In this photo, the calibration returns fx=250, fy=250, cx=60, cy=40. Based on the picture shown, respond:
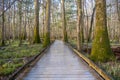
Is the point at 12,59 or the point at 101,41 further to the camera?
the point at 12,59

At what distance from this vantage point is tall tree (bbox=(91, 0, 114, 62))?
11539mm

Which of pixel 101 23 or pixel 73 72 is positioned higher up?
pixel 101 23

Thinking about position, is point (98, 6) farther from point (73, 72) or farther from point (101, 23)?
point (73, 72)

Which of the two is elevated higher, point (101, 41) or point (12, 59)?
point (101, 41)

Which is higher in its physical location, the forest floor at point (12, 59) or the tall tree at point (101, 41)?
the tall tree at point (101, 41)

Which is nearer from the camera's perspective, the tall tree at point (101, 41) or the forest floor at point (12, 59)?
the forest floor at point (12, 59)

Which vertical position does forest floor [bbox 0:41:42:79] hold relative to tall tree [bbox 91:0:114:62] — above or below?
below

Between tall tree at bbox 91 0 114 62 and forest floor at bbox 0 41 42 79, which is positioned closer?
forest floor at bbox 0 41 42 79

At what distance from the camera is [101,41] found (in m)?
11.7

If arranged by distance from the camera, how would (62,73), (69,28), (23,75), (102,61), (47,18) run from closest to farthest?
1. (23,75)
2. (62,73)
3. (102,61)
4. (47,18)
5. (69,28)

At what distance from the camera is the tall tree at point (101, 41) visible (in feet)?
37.9

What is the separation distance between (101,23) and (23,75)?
564cm

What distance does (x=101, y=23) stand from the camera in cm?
1195

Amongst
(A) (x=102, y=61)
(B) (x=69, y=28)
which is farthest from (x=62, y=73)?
(B) (x=69, y=28)
